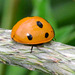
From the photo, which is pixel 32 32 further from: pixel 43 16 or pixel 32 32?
pixel 43 16

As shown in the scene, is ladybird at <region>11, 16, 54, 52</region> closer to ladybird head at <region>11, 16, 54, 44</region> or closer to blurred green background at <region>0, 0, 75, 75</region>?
ladybird head at <region>11, 16, 54, 44</region>

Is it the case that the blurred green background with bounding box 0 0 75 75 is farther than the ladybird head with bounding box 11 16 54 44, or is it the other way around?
the blurred green background with bounding box 0 0 75 75

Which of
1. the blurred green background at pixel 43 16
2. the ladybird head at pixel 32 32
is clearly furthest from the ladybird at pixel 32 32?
the blurred green background at pixel 43 16

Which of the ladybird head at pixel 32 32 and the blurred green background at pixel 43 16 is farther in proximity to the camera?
the blurred green background at pixel 43 16

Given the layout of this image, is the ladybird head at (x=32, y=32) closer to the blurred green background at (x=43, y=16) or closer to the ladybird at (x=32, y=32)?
the ladybird at (x=32, y=32)

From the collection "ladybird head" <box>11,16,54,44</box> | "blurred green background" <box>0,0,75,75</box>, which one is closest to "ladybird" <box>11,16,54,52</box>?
"ladybird head" <box>11,16,54,44</box>

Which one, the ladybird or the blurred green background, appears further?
the blurred green background

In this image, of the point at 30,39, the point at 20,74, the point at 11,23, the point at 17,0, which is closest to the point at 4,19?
the point at 11,23

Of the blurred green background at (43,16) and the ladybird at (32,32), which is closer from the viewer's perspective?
the ladybird at (32,32)

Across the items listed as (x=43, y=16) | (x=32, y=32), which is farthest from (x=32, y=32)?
(x=43, y=16)
